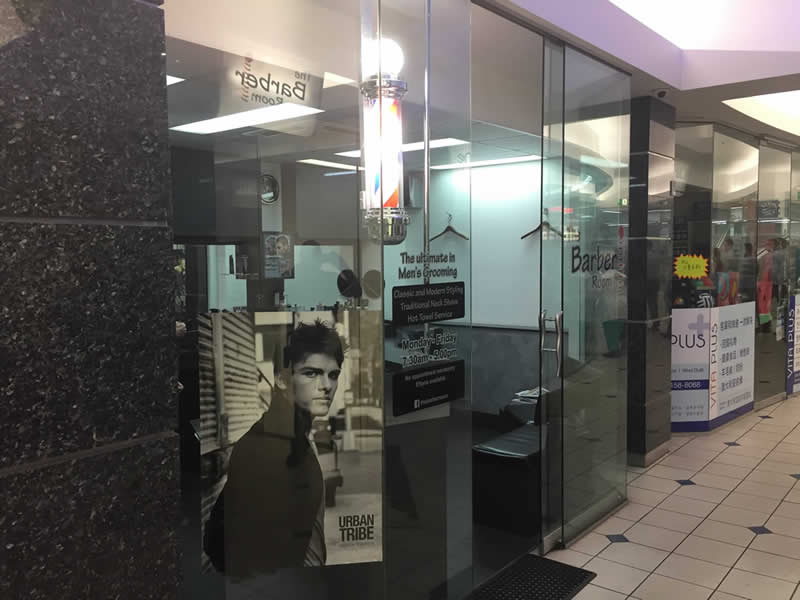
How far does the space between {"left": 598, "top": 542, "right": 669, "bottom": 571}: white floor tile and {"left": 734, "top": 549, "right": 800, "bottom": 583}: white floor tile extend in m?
0.42

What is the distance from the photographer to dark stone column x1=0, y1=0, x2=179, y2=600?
1.11m

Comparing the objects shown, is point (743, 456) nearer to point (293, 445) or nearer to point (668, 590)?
point (668, 590)

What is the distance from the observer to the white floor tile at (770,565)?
3518mm

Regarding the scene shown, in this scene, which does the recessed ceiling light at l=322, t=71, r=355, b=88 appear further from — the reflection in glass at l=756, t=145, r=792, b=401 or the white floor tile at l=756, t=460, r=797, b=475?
the reflection in glass at l=756, t=145, r=792, b=401

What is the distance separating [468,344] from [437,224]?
57 cm

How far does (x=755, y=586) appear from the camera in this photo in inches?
134

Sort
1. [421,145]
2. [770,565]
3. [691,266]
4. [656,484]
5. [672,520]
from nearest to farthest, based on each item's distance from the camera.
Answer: [421,145] < [770,565] < [672,520] < [656,484] < [691,266]

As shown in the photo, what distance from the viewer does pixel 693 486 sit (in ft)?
16.0

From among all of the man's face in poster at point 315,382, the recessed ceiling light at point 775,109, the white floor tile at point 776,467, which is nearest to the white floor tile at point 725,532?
the white floor tile at point 776,467

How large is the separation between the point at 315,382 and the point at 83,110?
1.37 m

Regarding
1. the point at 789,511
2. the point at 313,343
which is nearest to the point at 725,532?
the point at 789,511

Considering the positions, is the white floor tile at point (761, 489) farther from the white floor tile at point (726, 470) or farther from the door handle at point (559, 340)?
the door handle at point (559, 340)

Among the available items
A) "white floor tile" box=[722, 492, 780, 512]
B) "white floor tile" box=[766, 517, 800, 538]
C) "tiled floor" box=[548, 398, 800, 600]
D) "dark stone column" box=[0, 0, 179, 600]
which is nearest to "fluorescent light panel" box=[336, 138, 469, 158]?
"dark stone column" box=[0, 0, 179, 600]

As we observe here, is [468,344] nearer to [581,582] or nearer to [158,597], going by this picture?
[581,582]
